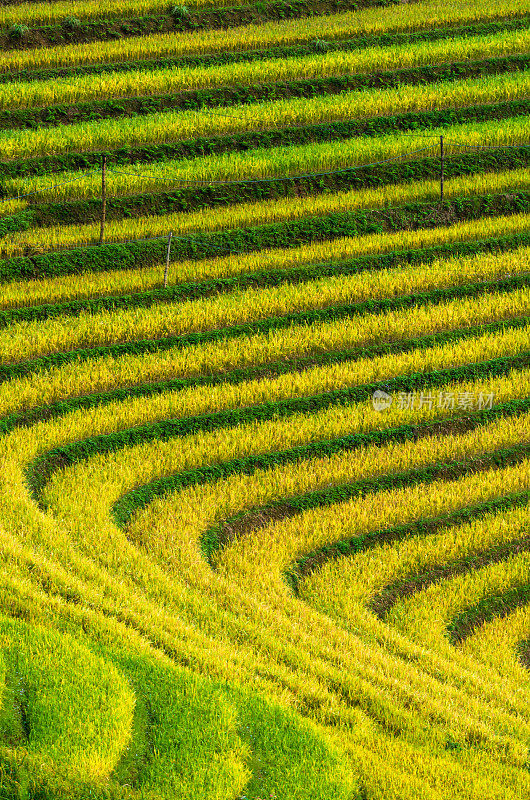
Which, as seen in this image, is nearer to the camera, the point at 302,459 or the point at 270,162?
the point at 302,459

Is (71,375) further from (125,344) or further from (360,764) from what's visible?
(360,764)

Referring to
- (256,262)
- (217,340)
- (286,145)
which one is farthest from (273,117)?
(217,340)

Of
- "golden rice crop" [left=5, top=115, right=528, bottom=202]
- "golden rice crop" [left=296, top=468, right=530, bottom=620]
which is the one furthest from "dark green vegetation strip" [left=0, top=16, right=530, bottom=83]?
"golden rice crop" [left=296, top=468, right=530, bottom=620]

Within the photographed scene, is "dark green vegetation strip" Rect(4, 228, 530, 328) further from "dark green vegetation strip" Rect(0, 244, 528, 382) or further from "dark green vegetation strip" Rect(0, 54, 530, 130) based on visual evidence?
"dark green vegetation strip" Rect(0, 54, 530, 130)

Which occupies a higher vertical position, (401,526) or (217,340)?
(217,340)

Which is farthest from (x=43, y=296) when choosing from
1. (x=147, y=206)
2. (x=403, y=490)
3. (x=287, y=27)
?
(x=287, y=27)

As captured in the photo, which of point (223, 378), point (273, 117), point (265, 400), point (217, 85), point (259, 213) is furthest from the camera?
point (217, 85)

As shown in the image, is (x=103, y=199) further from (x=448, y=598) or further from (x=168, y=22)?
(x=448, y=598)
